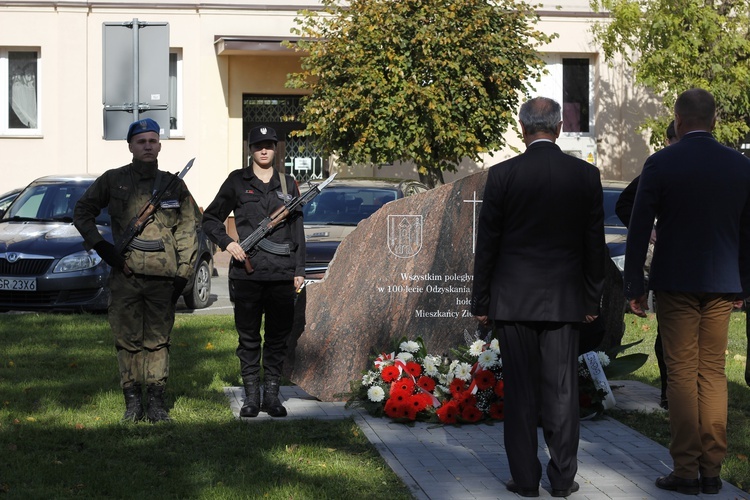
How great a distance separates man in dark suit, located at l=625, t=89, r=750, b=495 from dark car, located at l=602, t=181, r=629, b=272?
7397 millimetres

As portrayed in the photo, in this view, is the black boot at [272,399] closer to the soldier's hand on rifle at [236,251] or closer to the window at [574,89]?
the soldier's hand on rifle at [236,251]

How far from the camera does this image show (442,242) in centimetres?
887

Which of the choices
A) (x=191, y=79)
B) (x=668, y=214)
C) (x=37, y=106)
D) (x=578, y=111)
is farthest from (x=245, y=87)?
(x=668, y=214)

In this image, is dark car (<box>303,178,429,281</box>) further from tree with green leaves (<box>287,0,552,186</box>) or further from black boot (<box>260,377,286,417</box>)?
tree with green leaves (<box>287,0,552,186</box>)

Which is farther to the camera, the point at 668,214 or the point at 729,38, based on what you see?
the point at 729,38

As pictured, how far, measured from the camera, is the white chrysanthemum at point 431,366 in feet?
27.2

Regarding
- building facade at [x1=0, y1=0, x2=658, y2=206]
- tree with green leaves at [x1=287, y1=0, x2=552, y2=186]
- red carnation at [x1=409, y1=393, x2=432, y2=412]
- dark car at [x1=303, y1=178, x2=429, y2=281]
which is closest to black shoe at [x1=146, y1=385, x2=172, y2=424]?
red carnation at [x1=409, y1=393, x2=432, y2=412]

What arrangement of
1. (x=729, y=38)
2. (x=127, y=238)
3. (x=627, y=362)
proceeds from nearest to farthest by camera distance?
(x=127, y=238) → (x=627, y=362) → (x=729, y=38)

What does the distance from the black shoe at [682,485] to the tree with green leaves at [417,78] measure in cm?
1443

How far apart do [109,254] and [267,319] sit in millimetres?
1200

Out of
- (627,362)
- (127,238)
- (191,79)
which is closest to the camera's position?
(127,238)

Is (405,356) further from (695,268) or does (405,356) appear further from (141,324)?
(695,268)

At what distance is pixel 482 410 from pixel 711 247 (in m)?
2.50

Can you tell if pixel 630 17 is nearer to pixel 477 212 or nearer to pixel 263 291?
pixel 477 212
